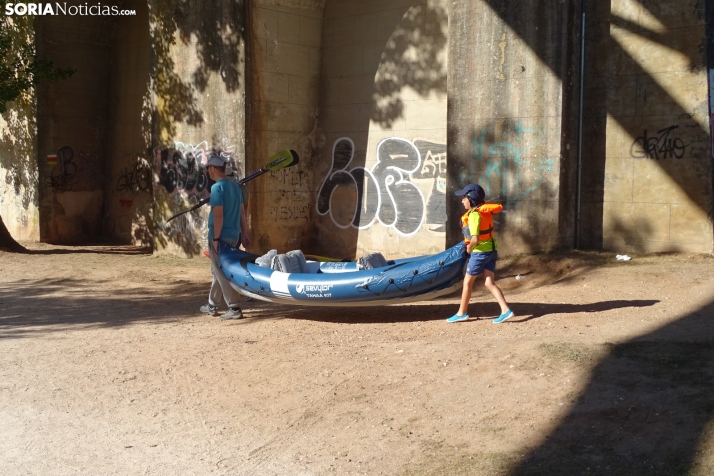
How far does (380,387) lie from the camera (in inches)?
258

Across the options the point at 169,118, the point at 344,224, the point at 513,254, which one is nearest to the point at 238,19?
the point at 169,118

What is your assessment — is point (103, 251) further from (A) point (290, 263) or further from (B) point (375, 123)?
(A) point (290, 263)

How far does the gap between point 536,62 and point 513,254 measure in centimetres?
281

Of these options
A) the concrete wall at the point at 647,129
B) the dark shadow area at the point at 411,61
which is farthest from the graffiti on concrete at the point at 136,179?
the concrete wall at the point at 647,129

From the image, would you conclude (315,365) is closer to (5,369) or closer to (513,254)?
(5,369)

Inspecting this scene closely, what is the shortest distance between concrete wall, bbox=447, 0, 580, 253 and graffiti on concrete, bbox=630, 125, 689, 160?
90 centimetres

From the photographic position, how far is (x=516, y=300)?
9828mm

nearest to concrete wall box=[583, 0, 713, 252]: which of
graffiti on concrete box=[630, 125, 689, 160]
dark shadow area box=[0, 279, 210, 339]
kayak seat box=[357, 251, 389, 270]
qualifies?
graffiti on concrete box=[630, 125, 689, 160]

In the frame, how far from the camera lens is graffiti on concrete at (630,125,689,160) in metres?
11.2

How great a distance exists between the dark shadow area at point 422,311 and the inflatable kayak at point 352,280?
0.54 meters

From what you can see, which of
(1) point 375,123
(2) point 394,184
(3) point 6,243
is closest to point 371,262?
(2) point 394,184

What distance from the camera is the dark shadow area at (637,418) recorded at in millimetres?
4844

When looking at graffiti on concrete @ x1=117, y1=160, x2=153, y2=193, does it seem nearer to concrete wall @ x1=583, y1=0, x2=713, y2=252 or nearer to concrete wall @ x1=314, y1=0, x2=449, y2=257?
concrete wall @ x1=314, y1=0, x2=449, y2=257

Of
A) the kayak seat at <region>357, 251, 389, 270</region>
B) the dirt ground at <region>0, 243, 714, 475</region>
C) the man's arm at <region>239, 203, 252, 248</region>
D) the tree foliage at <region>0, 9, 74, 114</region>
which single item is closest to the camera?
the dirt ground at <region>0, 243, 714, 475</region>
